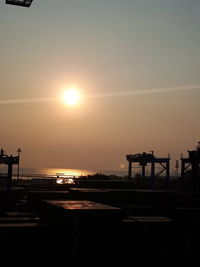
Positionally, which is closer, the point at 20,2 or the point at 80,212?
the point at 80,212

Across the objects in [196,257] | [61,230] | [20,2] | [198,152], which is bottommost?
[196,257]

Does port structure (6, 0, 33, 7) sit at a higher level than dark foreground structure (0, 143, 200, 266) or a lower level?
higher

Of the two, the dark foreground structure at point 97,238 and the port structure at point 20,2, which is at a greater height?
the port structure at point 20,2

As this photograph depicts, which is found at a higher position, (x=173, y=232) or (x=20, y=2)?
(x=20, y=2)

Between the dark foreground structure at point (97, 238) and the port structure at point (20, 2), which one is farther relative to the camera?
the port structure at point (20, 2)

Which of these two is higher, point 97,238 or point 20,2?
point 20,2

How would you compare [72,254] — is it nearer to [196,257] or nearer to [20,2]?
[196,257]

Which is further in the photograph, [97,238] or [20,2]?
[20,2]

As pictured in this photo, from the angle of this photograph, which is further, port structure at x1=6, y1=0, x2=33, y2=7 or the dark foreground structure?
port structure at x1=6, y1=0, x2=33, y2=7

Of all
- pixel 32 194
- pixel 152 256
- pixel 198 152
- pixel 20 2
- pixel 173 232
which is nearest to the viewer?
pixel 152 256

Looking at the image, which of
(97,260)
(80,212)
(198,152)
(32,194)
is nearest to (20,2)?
(32,194)

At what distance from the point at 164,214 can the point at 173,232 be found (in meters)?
8.05

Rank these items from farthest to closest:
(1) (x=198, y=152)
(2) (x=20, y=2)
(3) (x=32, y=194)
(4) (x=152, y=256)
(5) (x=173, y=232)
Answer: (1) (x=198, y=152)
(3) (x=32, y=194)
(2) (x=20, y=2)
(5) (x=173, y=232)
(4) (x=152, y=256)

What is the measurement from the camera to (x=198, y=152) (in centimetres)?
3981
